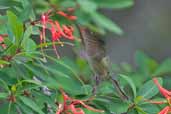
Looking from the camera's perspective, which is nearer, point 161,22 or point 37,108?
point 37,108

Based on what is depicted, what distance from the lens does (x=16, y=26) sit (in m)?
1.96

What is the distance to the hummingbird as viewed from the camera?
1998 mm

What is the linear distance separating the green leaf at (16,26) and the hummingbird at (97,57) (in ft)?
0.55

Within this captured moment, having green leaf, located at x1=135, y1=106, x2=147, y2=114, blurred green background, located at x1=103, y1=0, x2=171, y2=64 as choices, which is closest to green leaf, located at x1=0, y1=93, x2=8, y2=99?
green leaf, located at x1=135, y1=106, x2=147, y2=114

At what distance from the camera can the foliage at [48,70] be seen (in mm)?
1928

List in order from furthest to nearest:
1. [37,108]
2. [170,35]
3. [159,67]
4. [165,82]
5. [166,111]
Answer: [170,35] → [159,67] → [165,82] → [166,111] → [37,108]

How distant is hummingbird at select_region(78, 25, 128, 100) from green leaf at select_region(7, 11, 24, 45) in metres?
0.17

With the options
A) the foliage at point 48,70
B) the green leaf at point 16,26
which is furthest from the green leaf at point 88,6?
the green leaf at point 16,26

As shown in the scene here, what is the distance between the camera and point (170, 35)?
648 cm

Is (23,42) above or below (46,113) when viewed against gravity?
above

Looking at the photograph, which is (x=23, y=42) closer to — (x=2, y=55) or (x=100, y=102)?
(x=2, y=55)

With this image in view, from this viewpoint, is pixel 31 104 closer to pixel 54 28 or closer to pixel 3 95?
pixel 3 95

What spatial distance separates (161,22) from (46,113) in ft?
14.9

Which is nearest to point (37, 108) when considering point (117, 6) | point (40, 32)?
point (40, 32)
